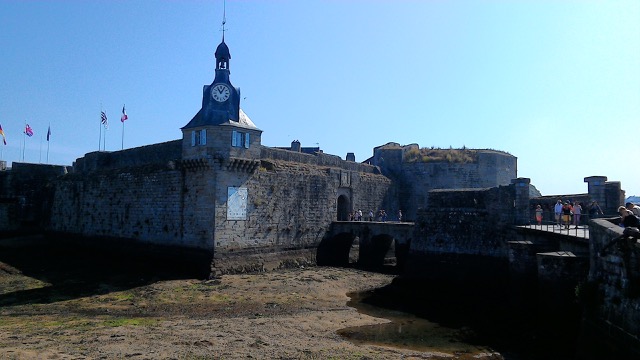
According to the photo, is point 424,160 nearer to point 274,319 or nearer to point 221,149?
point 221,149

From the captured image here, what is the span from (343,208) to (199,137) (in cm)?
1138

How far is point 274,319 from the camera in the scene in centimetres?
1418

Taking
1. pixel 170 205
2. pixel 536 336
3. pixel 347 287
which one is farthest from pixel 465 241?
pixel 170 205

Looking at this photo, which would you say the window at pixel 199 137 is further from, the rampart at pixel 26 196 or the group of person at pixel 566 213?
the rampart at pixel 26 196

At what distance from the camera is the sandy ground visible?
10.7m

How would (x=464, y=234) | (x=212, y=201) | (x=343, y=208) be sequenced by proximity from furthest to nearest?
(x=343, y=208) < (x=212, y=201) < (x=464, y=234)

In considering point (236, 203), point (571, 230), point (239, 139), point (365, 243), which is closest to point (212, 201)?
point (236, 203)

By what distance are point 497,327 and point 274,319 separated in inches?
262

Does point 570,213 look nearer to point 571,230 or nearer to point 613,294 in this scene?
point 571,230

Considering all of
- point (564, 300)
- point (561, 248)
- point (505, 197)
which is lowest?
point (564, 300)

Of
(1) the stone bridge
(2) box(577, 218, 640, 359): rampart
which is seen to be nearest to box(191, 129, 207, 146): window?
(1) the stone bridge

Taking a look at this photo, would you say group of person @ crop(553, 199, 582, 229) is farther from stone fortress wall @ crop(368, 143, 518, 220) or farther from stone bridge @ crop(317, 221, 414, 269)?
stone fortress wall @ crop(368, 143, 518, 220)

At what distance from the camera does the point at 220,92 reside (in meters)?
21.8

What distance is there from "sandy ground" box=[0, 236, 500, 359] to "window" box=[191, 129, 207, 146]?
19.7ft
